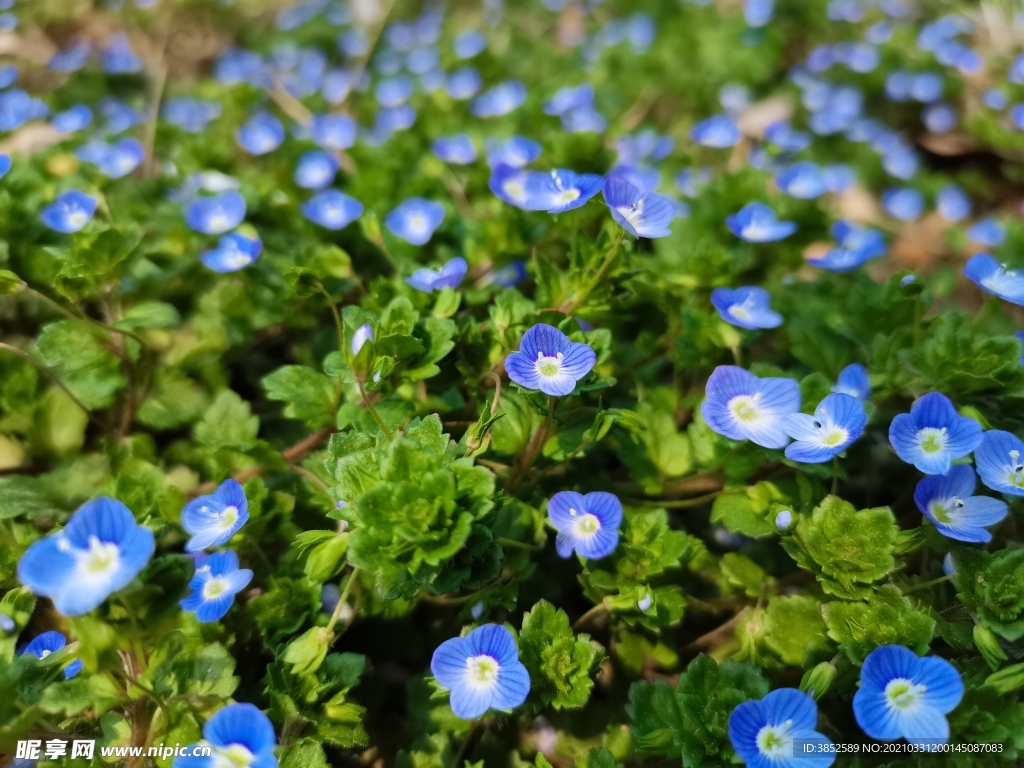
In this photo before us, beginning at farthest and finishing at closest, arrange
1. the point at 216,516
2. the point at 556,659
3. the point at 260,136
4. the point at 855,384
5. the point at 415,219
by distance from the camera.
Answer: the point at 260,136 → the point at 415,219 → the point at 855,384 → the point at 216,516 → the point at 556,659

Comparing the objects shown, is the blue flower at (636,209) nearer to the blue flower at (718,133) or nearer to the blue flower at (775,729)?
the blue flower at (775,729)

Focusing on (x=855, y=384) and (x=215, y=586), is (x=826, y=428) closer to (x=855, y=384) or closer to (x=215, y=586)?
(x=855, y=384)

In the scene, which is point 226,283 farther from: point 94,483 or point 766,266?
point 766,266

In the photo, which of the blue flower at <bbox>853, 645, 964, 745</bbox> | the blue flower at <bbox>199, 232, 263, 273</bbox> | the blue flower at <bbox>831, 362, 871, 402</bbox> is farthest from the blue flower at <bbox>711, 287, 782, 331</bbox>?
the blue flower at <bbox>199, 232, 263, 273</bbox>

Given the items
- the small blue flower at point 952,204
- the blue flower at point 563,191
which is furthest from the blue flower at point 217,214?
the small blue flower at point 952,204

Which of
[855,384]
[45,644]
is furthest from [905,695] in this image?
[45,644]

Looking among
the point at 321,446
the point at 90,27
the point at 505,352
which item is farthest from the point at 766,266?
the point at 90,27
